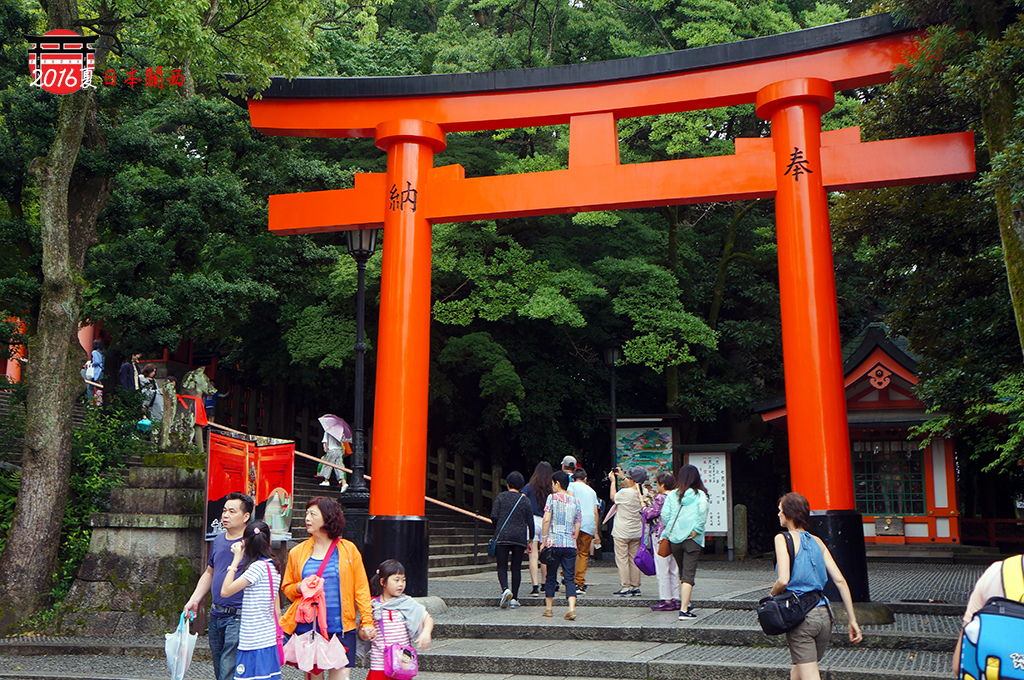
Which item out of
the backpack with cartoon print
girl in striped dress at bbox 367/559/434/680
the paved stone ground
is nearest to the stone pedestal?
the paved stone ground

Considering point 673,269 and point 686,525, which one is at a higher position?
point 673,269

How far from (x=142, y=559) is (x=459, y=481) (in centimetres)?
998

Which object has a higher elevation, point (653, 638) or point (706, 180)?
point (706, 180)

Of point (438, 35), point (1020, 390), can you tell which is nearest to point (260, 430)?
point (438, 35)

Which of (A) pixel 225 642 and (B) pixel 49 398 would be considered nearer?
(A) pixel 225 642

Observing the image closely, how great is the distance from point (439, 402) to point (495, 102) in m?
10.4

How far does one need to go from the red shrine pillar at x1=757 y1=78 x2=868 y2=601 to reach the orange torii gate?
0.6 inches

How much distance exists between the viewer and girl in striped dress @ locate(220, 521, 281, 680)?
5.12 metres

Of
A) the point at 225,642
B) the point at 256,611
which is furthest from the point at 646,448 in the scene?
the point at 256,611

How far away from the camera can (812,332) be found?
27.5ft

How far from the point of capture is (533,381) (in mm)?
18531

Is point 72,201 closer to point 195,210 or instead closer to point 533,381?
point 195,210

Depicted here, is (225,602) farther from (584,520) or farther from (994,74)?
(994,74)

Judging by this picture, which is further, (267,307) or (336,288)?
(267,307)
